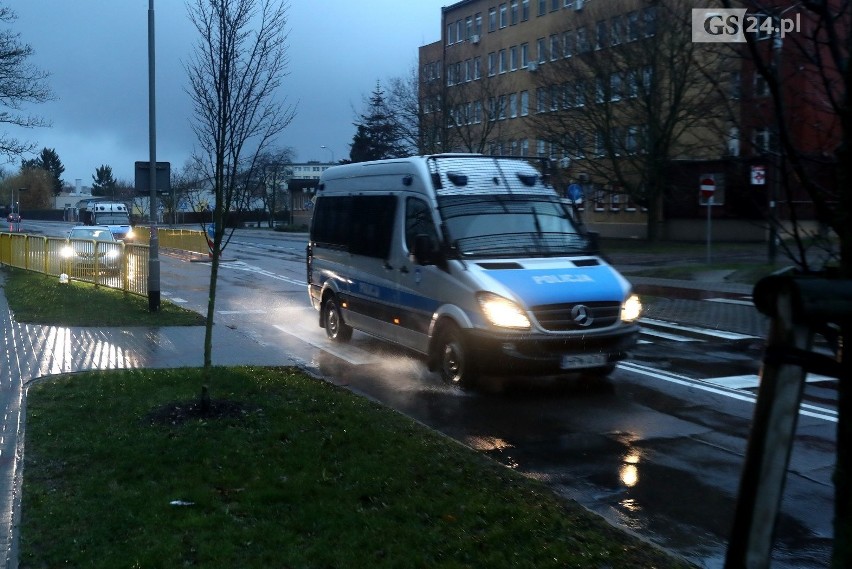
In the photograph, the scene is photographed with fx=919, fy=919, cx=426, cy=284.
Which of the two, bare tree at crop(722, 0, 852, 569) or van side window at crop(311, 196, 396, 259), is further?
van side window at crop(311, 196, 396, 259)

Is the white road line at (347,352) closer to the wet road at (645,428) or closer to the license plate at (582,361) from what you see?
the wet road at (645,428)

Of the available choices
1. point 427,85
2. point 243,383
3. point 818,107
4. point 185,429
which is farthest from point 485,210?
point 427,85

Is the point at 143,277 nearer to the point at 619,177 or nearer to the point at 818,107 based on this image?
the point at 818,107

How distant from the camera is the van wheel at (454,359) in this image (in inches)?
405

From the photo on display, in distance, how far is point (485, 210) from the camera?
11.3 metres

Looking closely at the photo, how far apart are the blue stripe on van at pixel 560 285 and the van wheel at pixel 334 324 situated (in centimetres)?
441

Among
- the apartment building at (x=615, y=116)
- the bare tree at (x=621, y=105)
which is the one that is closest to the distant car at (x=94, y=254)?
the apartment building at (x=615, y=116)

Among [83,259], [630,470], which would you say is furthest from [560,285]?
[83,259]

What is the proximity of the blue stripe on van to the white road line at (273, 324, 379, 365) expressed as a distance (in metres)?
3.10

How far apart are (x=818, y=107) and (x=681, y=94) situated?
34.4 m

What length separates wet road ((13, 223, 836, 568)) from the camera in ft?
20.0

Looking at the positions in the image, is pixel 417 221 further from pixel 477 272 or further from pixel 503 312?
pixel 503 312

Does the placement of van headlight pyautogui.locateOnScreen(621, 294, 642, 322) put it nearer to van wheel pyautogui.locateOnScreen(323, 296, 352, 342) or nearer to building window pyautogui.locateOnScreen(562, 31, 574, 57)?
van wheel pyautogui.locateOnScreen(323, 296, 352, 342)

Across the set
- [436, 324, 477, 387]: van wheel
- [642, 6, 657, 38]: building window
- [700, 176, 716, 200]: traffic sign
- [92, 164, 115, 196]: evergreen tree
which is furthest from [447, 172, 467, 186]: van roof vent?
[92, 164, 115, 196]: evergreen tree
